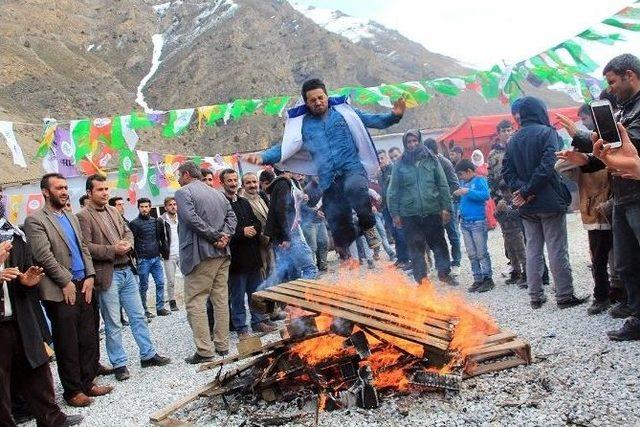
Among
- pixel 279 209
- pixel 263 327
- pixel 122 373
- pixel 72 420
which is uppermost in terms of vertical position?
pixel 279 209

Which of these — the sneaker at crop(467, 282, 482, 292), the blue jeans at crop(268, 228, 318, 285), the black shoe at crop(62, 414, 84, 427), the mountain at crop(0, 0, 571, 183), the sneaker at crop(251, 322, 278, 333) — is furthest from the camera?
the mountain at crop(0, 0, 571, 183)

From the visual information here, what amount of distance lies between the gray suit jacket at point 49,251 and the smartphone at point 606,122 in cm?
480

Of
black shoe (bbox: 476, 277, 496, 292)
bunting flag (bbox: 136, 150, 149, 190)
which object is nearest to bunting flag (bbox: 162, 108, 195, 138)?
bunting flag (bbox: 136, 150, 149, 190)

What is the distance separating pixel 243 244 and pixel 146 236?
3.14 metres

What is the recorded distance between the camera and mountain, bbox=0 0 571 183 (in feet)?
192

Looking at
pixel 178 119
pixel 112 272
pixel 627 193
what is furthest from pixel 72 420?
pixel 178 119

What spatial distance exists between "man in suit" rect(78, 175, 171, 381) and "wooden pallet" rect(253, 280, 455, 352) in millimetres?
1974

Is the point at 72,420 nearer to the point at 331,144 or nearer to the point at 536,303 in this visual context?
the point at 331,144

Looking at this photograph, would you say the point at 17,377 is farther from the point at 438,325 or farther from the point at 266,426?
the point at 438,325

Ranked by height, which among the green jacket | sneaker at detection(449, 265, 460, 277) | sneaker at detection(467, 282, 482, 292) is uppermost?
the green jacket

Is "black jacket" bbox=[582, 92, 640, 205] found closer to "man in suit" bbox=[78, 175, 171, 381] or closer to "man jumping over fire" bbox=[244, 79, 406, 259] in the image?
"man jumping over fire" bbox=[244, 79, 406, 259]

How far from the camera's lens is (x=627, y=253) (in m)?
4.57

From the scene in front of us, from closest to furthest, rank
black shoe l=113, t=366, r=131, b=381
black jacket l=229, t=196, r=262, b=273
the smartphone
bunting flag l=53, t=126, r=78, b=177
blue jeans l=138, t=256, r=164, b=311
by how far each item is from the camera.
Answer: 1. the smartphone
2. black shoe l=113, t=366, r=131, b=381
3. black jacket l=229, t=196, r=262, b=273
4. blue jeans l=138, t=256, r=164, b=311
5. bunting flag l=53, t=126, r=78, b=177

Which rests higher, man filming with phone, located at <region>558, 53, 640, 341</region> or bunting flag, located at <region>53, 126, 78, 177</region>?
bunting flag, located at <region>53, 126, 78, 177</region>
